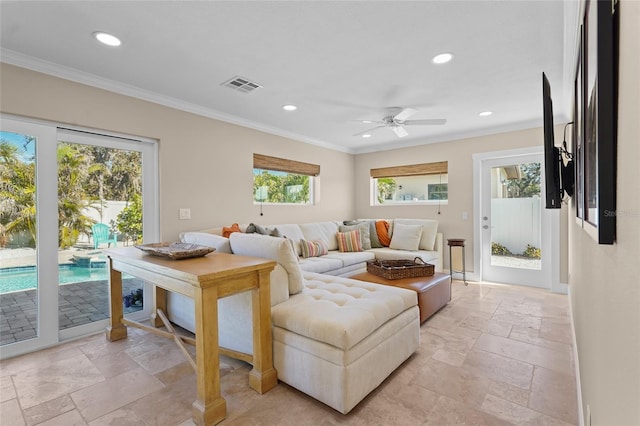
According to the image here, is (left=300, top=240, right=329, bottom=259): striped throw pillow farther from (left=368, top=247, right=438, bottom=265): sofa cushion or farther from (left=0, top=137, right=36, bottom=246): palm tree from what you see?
(left=0, top=137, right=36, bottom=246): palm tree

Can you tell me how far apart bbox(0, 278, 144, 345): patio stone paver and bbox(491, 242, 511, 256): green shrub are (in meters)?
4.84

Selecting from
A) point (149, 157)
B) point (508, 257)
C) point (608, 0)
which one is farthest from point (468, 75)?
point (149, 157)

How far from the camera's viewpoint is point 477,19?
2023 mm

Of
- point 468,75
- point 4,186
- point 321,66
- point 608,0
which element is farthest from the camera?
point 468,75

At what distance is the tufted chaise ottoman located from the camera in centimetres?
173

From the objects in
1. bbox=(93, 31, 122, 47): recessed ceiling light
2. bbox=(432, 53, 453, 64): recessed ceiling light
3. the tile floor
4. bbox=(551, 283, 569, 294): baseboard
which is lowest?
the tile floor

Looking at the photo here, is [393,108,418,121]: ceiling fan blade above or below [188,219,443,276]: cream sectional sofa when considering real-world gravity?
above

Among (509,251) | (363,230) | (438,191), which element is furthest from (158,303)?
(509,251)

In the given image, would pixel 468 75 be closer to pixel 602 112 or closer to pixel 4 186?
pixel 602 112

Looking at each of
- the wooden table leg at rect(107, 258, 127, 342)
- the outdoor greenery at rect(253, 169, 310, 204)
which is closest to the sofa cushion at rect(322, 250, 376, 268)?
the outdoor greenery at rect(253, 169, 310, 204)

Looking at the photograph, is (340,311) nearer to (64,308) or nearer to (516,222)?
(64,308)

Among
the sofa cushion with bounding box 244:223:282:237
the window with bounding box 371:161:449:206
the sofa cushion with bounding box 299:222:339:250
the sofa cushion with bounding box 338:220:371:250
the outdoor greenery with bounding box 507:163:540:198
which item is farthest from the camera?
the window with bounding box 371:161:449:206

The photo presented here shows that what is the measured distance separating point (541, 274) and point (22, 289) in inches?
234

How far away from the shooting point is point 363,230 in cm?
521
